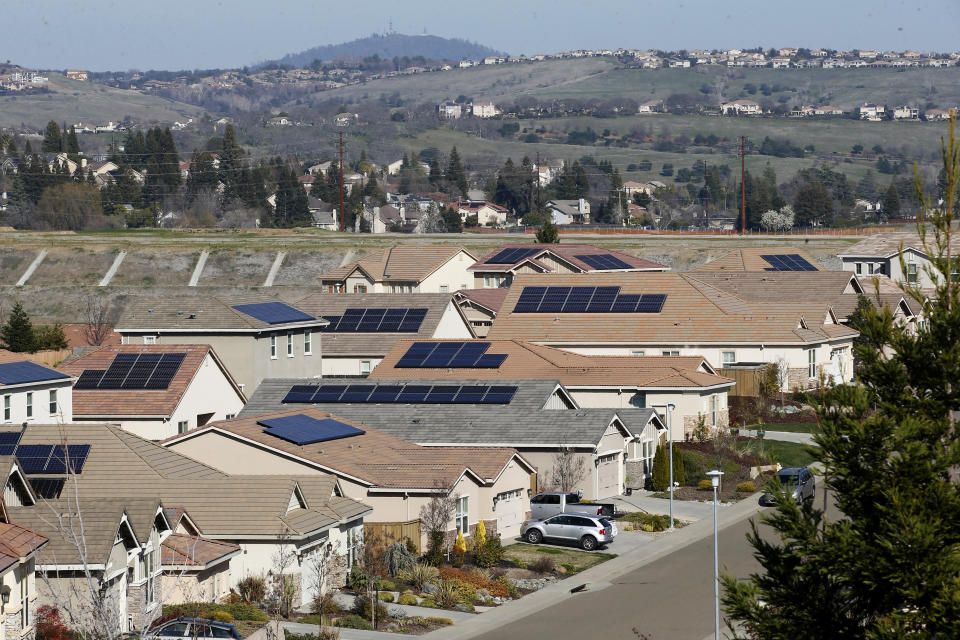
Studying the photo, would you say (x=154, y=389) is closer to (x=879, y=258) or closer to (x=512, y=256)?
(x=512, y=256)

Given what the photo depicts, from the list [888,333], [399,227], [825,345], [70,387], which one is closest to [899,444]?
[888,333]

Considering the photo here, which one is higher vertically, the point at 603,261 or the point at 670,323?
the point at 670,323

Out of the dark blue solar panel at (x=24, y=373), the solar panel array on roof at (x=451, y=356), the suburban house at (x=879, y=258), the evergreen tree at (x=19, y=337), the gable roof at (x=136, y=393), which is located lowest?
the suburban house at (x=879, y=258)

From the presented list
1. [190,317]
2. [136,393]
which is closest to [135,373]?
[136,393]

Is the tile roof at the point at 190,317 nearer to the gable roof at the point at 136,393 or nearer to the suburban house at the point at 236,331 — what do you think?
the suburban house at the point at 236,331

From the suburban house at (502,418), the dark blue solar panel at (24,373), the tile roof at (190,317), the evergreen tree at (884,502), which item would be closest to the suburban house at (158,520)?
the dark blue solar panel at (24,373)

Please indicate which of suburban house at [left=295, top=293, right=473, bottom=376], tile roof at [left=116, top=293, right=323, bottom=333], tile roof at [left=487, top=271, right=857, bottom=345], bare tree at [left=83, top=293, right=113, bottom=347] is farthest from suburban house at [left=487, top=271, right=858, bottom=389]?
bare tree at [left=83, top=293, right=113, bottom=347]
